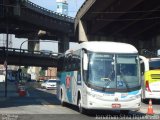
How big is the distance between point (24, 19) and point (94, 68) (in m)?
63.6

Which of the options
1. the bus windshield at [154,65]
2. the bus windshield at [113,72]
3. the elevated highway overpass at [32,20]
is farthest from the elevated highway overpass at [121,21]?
the bus windshield at [113,72]

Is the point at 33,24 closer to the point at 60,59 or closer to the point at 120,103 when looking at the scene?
the point at 60,59

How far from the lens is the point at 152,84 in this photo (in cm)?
2995

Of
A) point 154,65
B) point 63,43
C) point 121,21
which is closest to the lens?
point 154,65

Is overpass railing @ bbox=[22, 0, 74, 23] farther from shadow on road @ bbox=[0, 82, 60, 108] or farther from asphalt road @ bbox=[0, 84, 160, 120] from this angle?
asphalt road @ bbox=[0, 84, 160, 120]

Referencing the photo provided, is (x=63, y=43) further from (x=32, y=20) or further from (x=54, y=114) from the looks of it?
(x=54, y=114)

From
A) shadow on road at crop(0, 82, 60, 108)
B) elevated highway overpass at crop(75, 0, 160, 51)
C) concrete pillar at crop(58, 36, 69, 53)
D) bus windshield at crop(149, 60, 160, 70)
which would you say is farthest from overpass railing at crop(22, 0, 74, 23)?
bus windshield at crop(149, 60, 160, 70)

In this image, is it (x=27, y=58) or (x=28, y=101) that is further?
(x=27, y=58)

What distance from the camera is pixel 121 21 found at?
194ft

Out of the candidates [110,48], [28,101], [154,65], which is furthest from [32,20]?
[110,48]

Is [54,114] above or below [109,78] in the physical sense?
below

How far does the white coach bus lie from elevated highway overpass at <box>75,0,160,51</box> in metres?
23.5

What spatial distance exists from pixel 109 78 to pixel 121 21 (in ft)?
131

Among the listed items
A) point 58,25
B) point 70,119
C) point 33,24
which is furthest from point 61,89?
point 58,25
